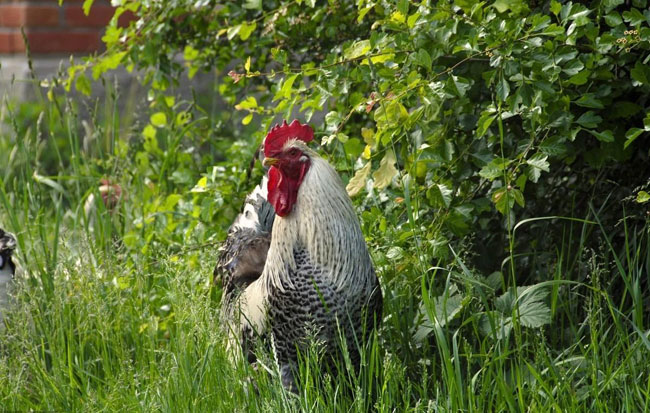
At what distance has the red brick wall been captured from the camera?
6938mm

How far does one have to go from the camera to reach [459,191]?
329cm

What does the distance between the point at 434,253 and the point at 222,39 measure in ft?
6.85

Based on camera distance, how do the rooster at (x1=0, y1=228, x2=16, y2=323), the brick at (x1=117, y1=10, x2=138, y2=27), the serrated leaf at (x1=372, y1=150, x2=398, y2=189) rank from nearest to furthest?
the serrated leaf at (x1=372, y1=150, x2=398, y2=189), the rooster at (x1=0, y1=228, x2=16, y2=323), the brick at (x1=117, y1=10, x2=138, y2=27)

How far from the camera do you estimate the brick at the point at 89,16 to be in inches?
275

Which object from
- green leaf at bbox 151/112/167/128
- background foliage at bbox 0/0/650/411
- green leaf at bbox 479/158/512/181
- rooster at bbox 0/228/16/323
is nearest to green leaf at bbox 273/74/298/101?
background foliage at bbox 0/0/650/411

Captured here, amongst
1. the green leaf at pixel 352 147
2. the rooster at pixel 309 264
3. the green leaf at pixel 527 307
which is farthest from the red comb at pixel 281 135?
the green leaf at pixel 527 307

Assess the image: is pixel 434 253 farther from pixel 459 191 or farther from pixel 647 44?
pixel 647 44

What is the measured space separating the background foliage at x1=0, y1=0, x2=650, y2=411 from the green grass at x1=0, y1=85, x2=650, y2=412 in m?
0.01

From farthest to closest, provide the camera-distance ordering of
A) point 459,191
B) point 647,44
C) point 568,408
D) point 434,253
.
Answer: point 459,191 < point 434,253 < point 647,44 < point 568,408

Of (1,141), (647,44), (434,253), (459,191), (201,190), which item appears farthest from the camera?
(1,141)

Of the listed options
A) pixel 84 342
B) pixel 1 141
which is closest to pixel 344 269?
pixel 84 342

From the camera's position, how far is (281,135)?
2.96 metres

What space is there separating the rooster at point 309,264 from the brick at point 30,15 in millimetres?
4528

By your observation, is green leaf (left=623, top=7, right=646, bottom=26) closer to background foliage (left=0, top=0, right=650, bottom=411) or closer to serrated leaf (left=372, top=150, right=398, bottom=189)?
background foliage (left=0, top=0, right=650, bottom=411)
